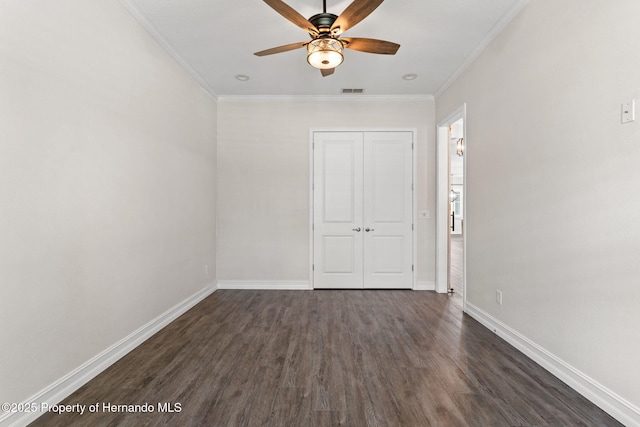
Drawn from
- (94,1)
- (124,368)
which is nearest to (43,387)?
(124,368)

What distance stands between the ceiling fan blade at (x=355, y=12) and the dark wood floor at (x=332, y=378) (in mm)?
2535

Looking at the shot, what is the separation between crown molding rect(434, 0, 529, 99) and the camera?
245cm

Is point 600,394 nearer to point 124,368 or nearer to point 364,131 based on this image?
point 124,368

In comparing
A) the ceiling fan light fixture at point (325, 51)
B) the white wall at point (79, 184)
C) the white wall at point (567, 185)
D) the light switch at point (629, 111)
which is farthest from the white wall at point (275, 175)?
the light switch at point (629, 111)

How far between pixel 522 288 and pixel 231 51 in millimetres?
3630

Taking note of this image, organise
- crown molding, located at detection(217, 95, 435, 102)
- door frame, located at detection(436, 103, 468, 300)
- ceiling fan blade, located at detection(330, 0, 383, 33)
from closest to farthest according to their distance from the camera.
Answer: ceiling fan blade, located at detection(330, 0, 383, 33)
door frame, located at detection(436, 103, 468, 300)
crown molding, located at detection(217, 95, 435, 102)

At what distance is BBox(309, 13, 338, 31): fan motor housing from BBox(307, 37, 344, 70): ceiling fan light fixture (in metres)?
0.09

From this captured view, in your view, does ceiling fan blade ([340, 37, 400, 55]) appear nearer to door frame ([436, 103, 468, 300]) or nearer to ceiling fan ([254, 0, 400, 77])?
ceiling fan ([254, 0, 400, 77])

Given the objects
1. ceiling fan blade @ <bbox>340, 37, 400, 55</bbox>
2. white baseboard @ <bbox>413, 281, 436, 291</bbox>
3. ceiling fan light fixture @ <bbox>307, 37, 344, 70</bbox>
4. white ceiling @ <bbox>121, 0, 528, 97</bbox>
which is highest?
white ceiling @ <bbox>121, 0, 528, 97</bbox>

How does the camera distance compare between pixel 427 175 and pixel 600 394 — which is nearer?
pixel 600 394

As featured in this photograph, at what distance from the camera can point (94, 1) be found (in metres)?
2.11

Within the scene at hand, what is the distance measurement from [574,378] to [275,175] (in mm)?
3825

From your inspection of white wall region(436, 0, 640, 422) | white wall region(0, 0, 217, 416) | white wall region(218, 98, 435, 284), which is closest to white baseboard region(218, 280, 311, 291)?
white wall region(218, 98, 435, 284)

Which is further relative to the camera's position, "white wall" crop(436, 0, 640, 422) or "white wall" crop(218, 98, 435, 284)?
"white wall" crop(218, 98, 435, 284)
